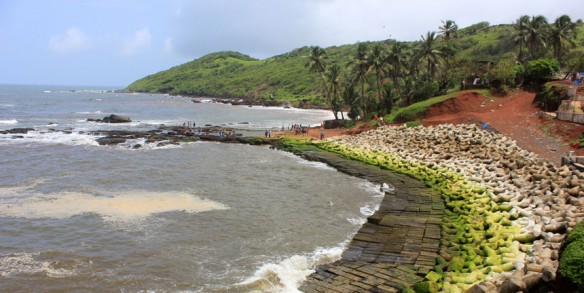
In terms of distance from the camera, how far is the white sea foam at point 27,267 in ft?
52.1


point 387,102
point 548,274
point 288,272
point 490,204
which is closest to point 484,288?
point 548,274

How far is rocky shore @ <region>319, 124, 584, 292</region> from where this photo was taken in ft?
45.3

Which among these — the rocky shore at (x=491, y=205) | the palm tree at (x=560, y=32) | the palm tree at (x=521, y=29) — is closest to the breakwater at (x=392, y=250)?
the rocky shore at (x=491, y=205)

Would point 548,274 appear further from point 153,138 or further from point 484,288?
point 153,138

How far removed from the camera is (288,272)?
53.4ft

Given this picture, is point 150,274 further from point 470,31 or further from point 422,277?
point 470,31

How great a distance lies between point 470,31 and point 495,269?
142038 millimetres

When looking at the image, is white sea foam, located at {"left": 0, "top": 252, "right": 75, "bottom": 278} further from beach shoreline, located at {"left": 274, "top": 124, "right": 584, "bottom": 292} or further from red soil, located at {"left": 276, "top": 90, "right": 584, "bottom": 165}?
red soil, located at {"left": 276, "top": 90, "right": 584, "bottom": 165}

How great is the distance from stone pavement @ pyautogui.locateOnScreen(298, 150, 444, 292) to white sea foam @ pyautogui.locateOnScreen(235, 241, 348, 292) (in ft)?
1.61

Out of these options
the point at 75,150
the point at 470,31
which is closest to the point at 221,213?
the point at 75,150

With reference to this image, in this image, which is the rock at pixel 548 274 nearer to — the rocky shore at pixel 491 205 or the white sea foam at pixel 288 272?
the rocky shore at pixel 491 205

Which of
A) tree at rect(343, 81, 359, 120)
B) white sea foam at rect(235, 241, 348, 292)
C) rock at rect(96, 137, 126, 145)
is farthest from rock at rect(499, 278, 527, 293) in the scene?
tree at rect(343, 81, 359, 120)

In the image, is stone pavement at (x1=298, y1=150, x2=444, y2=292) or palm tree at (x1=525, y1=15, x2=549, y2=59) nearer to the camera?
stone pavement at (x1=298, y1=150, x2=444, y2=292)

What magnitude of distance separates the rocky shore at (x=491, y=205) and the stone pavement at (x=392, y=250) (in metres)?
0.63
